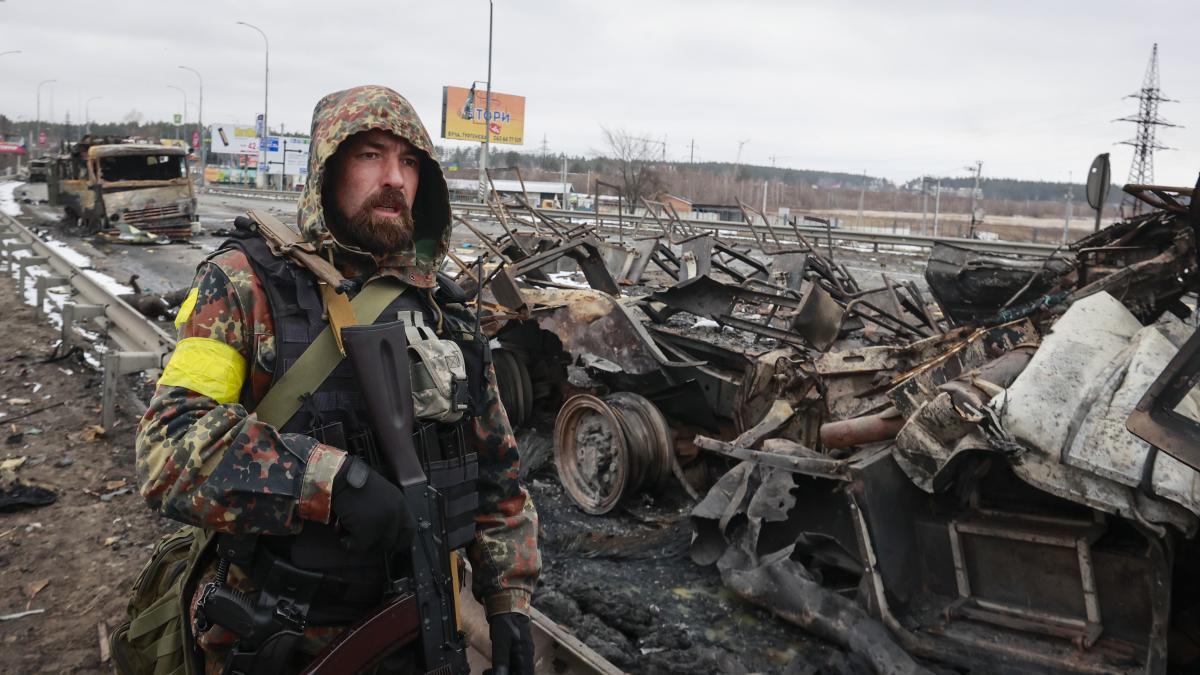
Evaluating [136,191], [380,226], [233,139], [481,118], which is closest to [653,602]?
[380,226]

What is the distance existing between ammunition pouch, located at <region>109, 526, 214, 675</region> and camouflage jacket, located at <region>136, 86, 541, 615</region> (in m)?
0.32

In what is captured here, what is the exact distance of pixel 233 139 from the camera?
8344 cm

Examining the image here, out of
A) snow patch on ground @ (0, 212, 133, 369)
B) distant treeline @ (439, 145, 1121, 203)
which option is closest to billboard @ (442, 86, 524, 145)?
distant treeline @ (439, 145, 1121, 203)

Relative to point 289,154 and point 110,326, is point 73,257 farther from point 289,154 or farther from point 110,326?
point 289,154

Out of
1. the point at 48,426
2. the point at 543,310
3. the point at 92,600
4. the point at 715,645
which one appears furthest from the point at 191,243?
the point at 715,645

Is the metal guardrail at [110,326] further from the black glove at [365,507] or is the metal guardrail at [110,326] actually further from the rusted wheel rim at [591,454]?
the black glove at [365,507]

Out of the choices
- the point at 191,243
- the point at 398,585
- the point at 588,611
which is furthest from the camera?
the point at 191,243

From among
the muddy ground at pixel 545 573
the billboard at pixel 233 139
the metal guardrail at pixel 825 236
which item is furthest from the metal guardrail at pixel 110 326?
the billboard at pixel 233 139

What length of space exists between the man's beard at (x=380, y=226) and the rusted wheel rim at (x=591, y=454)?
131 inches

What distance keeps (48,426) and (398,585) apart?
542 cm

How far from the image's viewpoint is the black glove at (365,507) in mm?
1633

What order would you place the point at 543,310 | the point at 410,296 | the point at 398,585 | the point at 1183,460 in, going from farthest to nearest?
the point at 543,310
the point at 1183,460
the point at 410,296
the point at 398,585

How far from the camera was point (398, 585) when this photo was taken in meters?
1.83

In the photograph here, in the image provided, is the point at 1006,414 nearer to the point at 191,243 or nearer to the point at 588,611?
the point at 588,611
